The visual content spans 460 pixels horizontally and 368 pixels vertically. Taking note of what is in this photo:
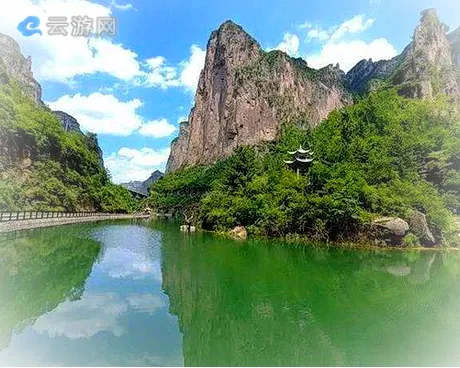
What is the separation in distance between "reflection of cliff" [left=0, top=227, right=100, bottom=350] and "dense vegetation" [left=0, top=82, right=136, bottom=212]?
12.4 metres

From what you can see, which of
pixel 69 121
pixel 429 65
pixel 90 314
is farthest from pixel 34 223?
pixel 69 121

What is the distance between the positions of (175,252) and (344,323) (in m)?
11.8

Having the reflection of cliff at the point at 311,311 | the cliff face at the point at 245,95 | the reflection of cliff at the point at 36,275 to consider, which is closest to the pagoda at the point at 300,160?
the reflection of cliff at the point at 311,311

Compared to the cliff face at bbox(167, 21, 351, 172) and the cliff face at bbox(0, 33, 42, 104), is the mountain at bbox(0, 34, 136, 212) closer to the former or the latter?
the cliff face at bbox(0, 33, 42, 104)

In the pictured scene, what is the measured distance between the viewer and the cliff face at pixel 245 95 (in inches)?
3317

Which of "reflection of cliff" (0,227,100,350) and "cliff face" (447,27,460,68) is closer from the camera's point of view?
"reflection of cliff" (0,227,100,350)

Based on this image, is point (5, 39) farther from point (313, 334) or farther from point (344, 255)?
point (313, 334)

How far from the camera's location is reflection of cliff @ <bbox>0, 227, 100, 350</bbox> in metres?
9.01

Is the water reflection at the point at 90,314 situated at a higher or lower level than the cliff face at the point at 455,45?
lower

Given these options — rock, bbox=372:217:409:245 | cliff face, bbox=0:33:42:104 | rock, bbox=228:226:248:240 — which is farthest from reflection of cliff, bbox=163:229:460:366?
cliff face, bbox=0:33:42:104

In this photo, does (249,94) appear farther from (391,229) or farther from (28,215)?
(391,229)

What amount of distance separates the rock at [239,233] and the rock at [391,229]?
26.7 ft

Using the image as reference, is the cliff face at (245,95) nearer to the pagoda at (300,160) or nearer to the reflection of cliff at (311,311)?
the pagoda at (300,160)

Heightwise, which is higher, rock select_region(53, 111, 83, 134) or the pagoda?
rock select_region(53, 111, 83, 134)
